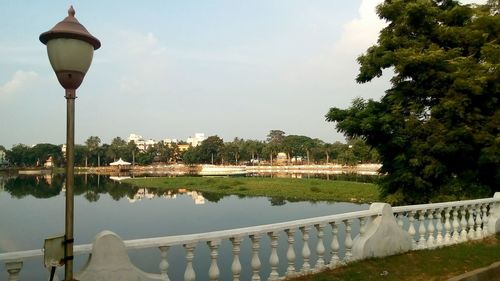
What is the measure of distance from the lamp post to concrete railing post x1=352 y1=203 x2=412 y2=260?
4012 millimetres

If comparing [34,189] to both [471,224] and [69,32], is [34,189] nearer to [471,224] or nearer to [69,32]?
[471,224]

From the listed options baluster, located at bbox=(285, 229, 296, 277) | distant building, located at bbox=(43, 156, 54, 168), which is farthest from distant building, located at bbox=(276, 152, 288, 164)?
baluster, located at bbox=(285, 229, 296, 277)

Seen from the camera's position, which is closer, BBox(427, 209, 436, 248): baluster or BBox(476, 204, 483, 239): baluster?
BBox(427, 209, 436, 248): baluster

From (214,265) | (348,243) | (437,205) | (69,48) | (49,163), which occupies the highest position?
(49,163)

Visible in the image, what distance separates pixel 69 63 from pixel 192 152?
349ft

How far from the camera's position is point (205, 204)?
30.7 metres

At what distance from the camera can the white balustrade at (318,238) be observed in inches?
155

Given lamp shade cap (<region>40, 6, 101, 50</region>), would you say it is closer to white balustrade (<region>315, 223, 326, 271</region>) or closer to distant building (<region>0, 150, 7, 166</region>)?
white balustrade (<region>315, 223, 326, 271</region>)

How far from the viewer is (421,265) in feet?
19.1

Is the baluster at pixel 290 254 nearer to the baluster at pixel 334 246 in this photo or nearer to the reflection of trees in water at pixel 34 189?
the baluster at pixel 334 246

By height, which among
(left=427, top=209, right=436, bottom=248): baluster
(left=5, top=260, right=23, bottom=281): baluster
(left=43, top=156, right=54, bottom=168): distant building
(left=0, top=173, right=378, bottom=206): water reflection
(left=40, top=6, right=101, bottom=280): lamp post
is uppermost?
(left=43, top=156, right=54, bottom=168): distant building

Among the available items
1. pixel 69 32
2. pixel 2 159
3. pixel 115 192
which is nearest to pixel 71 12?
pixel 69 32

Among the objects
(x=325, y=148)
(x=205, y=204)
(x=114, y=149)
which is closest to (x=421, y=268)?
(x=205, y=204)

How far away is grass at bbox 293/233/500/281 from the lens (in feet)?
17.1
